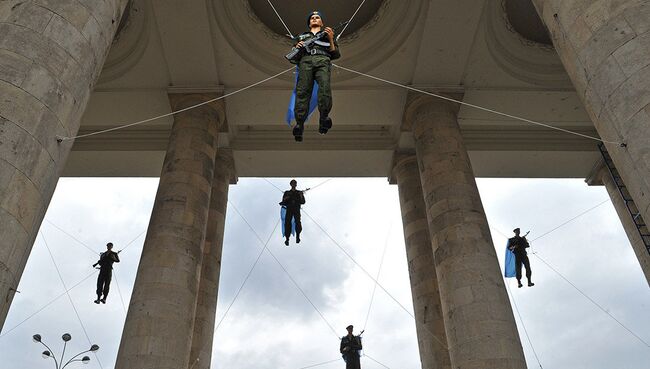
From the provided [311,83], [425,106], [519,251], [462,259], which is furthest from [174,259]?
[519,251]

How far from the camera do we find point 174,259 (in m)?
10.6

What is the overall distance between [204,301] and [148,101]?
654 cm

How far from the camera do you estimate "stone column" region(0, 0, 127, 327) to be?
4270 millimetres

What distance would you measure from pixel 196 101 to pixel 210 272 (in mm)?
5127

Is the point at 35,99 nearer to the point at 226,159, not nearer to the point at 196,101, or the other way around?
the point at 196,101

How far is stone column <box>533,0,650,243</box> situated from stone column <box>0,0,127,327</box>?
217 inches

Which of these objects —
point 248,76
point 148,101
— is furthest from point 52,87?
point 148,101

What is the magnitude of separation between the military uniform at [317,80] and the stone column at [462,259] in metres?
5.37

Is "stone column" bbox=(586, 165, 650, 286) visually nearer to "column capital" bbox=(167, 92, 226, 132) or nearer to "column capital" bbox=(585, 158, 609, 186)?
"column capital" bbox=(585, 158, 609, 186)

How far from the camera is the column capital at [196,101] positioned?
14367 millimetres

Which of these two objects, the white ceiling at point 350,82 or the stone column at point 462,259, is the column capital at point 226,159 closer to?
the white ceiling at point 350,82

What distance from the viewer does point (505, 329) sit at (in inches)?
380

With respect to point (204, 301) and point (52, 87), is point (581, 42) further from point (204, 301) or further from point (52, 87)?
point (204, 301)

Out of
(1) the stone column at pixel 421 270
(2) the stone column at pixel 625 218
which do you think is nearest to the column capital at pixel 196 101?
(1) the stone column at pixel 421 270
